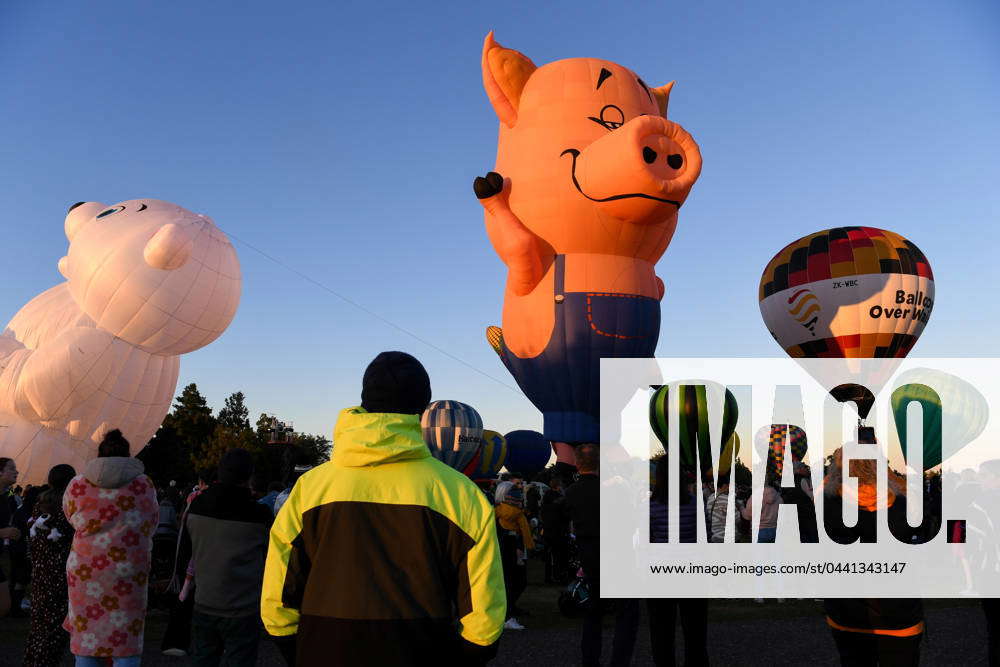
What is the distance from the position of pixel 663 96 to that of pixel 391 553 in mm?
14372

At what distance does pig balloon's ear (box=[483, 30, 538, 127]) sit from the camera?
47.8 ft

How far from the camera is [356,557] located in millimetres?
2260

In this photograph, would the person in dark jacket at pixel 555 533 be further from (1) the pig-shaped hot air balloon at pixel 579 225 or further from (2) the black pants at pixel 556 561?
(1) the pig-shaped hot air balloon at pixel 579 225

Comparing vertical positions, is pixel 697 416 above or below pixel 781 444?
above

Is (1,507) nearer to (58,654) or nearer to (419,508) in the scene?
(58,654)

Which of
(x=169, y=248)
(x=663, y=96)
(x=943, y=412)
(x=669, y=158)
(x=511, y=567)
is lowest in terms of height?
(x=511, y=567)

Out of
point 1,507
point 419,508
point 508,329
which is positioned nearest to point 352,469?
point 419,508

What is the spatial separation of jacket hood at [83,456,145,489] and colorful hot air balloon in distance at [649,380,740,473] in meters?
6.50

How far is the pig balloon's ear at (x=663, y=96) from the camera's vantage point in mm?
14938

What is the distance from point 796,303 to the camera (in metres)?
16.2

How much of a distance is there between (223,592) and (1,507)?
3825mm

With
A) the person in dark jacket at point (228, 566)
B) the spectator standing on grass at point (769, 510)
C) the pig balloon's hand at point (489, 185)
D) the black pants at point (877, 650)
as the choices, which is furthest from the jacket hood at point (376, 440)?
the pig balloon's hand at point (489, 185)

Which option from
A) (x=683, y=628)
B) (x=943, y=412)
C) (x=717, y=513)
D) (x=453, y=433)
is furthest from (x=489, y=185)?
(x=683, y=628)

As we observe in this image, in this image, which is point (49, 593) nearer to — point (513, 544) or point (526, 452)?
point (513, 544)
